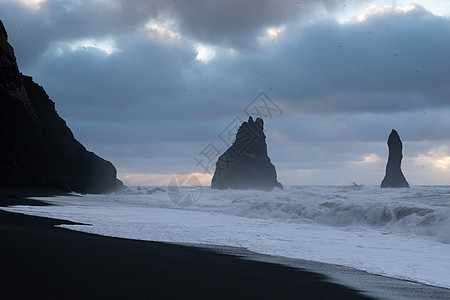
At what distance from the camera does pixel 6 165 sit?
106ft

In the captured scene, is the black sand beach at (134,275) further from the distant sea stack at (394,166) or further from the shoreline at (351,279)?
the distant sea stack at (394,166)

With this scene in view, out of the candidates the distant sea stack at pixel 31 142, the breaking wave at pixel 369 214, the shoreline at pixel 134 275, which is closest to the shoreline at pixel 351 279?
the shoreline at pixel 134 275

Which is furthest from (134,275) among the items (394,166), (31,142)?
(394,166)

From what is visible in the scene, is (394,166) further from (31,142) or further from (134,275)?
(134,275)

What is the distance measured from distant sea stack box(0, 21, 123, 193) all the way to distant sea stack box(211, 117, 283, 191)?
41570 millimetres

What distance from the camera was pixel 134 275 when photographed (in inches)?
181

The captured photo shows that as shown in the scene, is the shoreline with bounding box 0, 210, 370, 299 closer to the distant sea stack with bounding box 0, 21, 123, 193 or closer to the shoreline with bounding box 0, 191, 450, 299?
the shoreline with bounding box 0, 191, 450, 299

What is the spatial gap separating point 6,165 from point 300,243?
2867cm

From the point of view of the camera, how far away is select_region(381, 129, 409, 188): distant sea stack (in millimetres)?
80281

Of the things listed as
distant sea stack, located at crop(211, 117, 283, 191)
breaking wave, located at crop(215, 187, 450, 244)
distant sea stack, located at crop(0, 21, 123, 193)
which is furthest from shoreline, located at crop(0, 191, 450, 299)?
distant sea stack, located at crop(211, 117, 283, 191)

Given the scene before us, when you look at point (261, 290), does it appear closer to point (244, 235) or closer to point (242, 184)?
point (244, 235)

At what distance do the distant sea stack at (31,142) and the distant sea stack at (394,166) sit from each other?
5421 cm

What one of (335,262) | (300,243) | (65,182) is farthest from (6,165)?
(335,262)

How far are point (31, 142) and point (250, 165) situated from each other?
60.1 meters
